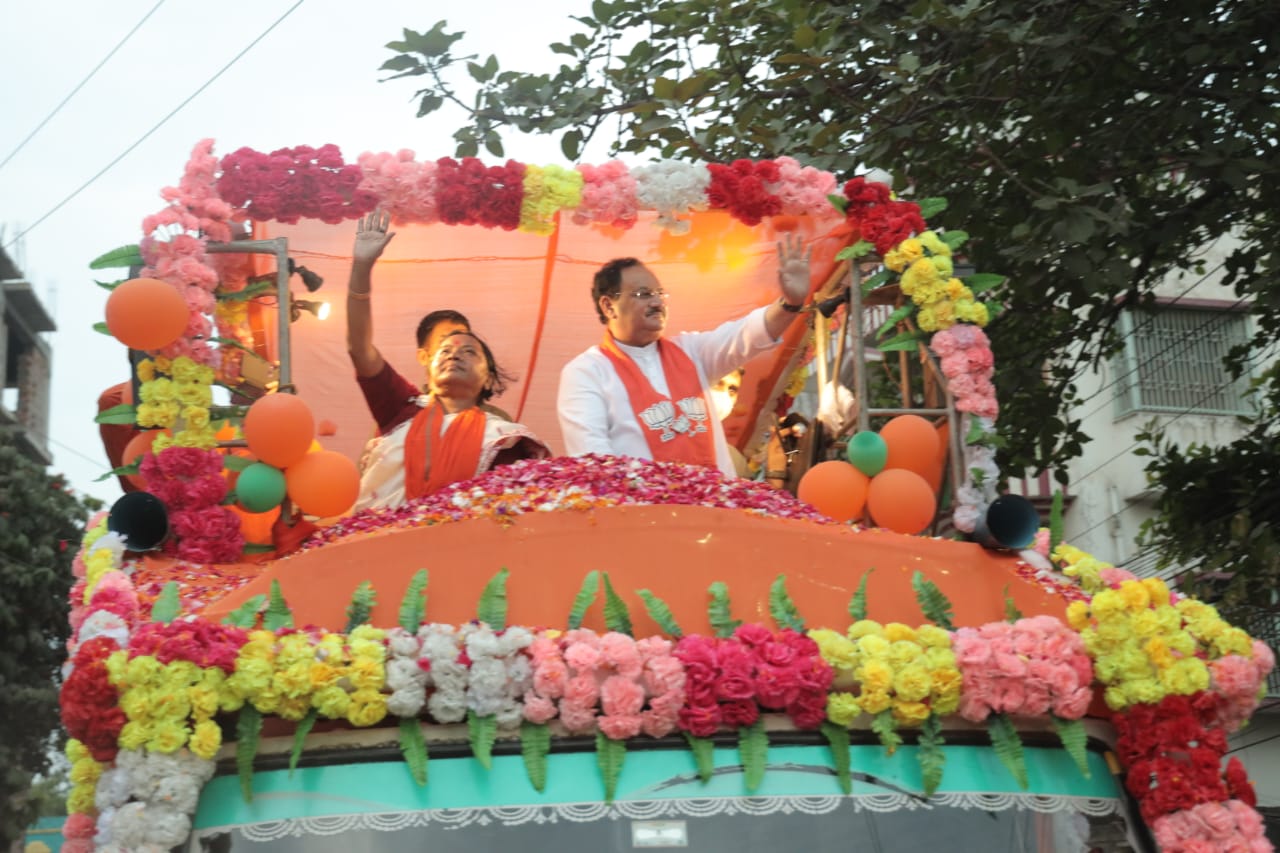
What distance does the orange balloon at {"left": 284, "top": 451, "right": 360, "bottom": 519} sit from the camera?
5.88 metres

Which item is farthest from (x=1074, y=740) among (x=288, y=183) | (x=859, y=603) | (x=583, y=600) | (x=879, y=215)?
(x=288, y=183)

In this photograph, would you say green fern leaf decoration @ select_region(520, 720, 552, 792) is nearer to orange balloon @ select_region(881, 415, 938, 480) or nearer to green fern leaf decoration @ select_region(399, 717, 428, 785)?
green fern leaf decoration @ select_region(399, 717, 428, 785)

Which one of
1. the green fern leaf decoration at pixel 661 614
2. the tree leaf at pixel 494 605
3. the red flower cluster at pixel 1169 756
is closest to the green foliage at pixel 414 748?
the tree leaf at pixel 494 605

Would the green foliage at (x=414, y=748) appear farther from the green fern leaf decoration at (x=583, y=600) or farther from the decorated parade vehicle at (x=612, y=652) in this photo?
the green fern leaf decoration at (x=583, y=600)

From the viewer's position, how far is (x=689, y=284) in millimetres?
7984

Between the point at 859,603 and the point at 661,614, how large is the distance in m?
0.62

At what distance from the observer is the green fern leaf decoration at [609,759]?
13.7ft

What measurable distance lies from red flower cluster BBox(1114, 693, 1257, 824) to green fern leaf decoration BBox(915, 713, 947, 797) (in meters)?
0.61

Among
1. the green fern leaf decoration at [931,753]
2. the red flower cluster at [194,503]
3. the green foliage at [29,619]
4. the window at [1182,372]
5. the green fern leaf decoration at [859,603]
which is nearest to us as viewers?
the green fern leaf decoration at [931,753]

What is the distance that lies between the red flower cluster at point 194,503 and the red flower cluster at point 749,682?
76.1 inches

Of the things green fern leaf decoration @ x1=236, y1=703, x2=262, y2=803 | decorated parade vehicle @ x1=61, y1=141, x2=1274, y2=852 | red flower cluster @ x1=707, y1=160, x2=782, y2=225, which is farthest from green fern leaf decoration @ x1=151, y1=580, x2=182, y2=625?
red flower cluster @ x1=707, y1=160, x2=782, y2=225

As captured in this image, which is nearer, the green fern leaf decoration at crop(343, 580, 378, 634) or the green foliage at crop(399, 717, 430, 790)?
the green foliage at crop(399, 717, 430, 790)

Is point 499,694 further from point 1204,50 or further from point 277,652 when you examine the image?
point 1204,50

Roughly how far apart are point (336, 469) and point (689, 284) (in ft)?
8.52
